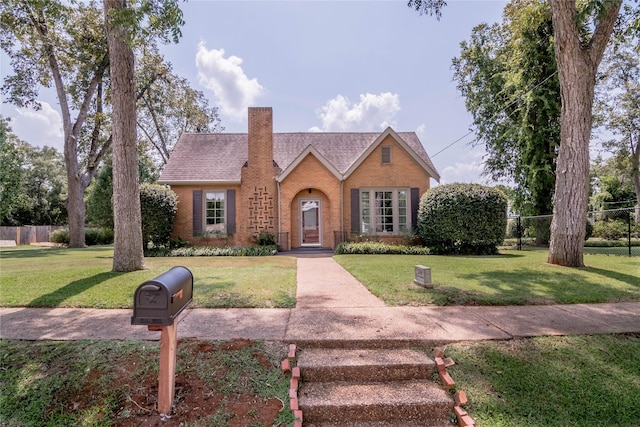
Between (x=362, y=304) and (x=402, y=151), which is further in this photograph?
(x=402, y=151)

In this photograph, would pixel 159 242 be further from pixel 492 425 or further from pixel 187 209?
pixel 492 425

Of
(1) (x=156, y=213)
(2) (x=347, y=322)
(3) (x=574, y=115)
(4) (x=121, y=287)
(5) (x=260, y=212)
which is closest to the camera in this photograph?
(2) (x=347, y=322)

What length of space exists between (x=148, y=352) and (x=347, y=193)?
12.8 meters

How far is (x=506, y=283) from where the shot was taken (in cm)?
685

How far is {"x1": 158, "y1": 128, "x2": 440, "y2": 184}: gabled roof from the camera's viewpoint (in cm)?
1548

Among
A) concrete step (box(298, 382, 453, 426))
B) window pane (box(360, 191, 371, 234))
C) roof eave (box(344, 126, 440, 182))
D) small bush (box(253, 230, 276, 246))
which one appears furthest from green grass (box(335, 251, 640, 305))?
roof eave (box(344, 126, 440, 182))

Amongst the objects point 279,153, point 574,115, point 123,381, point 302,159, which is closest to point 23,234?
point 279,153

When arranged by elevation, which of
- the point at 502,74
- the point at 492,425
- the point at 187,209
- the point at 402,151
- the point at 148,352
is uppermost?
the point at 502,74

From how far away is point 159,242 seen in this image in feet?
48.0

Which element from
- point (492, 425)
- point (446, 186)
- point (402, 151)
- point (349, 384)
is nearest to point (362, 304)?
point (349, 384)

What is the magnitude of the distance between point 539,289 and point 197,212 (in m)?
13.9

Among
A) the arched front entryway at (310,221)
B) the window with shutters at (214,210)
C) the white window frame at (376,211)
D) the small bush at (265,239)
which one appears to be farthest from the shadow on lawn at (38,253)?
the white window frame at (376,211)

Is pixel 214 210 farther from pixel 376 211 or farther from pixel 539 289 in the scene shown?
pixel 539 289

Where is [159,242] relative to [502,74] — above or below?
below
